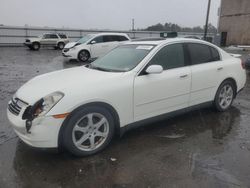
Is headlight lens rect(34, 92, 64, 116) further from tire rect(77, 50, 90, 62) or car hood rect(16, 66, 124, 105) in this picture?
tire rect(77, 50, 90, 62)

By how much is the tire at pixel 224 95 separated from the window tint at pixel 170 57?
3.95 feet

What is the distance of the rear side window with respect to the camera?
181 inches

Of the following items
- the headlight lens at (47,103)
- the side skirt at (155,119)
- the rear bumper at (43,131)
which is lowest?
the side skirt at (155,119)

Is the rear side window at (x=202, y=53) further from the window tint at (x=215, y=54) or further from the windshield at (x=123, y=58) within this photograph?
the windshield at (x=123, y=58)

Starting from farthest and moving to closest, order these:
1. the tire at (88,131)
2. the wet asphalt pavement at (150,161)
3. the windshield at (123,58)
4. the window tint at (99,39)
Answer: the window tint at (99,39), the windshield at (123,58), the tire at (88,131), the wet asphalt pavement at (150,161)

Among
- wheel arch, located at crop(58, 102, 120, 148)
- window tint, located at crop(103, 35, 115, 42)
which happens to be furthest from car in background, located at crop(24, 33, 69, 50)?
wheel arch, located at crop(58, 102, 120, 148)

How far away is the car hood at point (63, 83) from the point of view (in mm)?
3322

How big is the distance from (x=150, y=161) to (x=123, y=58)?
184 cm

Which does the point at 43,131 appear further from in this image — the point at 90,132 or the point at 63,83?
the point at 63,83

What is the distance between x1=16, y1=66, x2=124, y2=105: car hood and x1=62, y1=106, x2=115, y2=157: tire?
347 mm

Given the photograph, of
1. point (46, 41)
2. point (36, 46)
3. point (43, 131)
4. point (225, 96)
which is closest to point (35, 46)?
point (36, 46)

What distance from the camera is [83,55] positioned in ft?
47.6

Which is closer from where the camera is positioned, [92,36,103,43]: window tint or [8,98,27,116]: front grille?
[8,98,27,116]: front grille

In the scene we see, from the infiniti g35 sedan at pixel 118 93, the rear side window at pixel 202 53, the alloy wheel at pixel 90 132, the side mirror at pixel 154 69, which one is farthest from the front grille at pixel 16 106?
the rear side window at pixel 202 53
